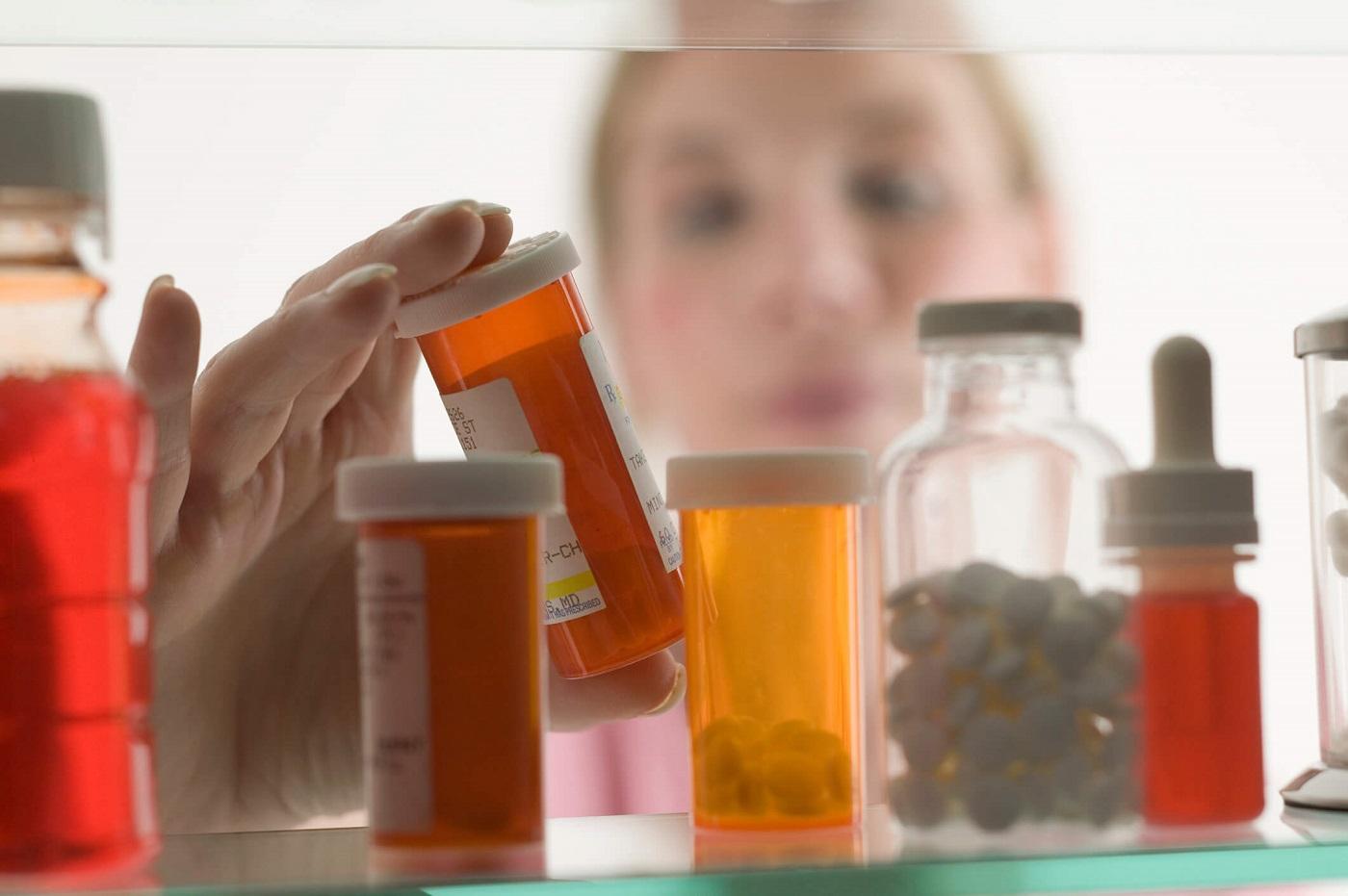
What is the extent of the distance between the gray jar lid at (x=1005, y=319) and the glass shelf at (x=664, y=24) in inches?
6.0

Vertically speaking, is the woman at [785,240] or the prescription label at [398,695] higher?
the woman at [785,240]

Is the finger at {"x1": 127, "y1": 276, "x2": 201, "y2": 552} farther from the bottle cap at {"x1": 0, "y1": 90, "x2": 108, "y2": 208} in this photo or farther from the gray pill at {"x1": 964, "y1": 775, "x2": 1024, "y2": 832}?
the gray pill at {"x1": 964, "y1": 775, "x2": 1024, "y2": 832}

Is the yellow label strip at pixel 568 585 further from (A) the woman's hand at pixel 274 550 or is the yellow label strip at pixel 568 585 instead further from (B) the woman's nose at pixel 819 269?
(B) the woman's nose at pixel 819 269

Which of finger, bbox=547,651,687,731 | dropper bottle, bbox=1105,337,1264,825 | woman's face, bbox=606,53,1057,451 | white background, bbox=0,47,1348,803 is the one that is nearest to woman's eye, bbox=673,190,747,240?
woman's face, bbox=606,53,1057,451

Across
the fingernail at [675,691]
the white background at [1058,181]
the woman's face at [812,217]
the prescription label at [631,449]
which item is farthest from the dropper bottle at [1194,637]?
the woman's face at [812,217]

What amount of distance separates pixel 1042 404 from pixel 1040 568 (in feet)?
0.20

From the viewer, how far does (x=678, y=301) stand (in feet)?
5.31

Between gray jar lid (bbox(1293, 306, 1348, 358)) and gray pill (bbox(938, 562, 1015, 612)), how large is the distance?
6.5 inches

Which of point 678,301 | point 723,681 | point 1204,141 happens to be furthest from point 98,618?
point 1204,141

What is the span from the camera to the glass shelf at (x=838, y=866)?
353mm

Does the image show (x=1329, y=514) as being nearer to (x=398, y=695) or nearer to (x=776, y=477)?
(x=776, y=477)

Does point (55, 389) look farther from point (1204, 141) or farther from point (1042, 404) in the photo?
point (1204, 141)

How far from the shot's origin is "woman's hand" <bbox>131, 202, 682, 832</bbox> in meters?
0.50

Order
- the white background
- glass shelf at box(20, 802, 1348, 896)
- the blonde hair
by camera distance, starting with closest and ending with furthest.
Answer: glass shelf at box(20, 802, 1348, 896) → the white background → the blonde hair
